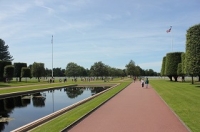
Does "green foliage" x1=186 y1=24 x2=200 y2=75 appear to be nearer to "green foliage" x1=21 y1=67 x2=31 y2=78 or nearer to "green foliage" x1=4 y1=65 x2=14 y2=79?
"green foliage" x1=4 y1=65 x2=14 y2=79

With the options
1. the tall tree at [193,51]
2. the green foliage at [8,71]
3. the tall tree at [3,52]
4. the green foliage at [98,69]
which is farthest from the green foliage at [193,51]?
the tall tree at [3,52]

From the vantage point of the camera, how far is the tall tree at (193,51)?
35.6 meters

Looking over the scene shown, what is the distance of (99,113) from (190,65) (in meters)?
27.7

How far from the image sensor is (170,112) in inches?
515

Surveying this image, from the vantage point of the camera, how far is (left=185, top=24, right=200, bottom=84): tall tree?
35594mm

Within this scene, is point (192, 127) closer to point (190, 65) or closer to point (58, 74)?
point (190, 65)

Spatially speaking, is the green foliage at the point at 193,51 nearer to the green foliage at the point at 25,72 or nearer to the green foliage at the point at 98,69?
Answer: the green foliage at the point at 25,72

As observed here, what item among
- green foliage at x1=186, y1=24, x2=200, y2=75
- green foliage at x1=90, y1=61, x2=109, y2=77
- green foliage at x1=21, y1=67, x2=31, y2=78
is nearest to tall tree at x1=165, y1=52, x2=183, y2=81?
green foliage at x1=186, y1=24, x2=200, y2=75

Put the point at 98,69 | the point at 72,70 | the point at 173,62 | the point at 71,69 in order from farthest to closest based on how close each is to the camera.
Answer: the point at 71,69, the point at 72,70, the point at 98,69, the point at 173,62

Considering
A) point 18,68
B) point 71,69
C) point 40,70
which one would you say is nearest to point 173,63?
point 40,70

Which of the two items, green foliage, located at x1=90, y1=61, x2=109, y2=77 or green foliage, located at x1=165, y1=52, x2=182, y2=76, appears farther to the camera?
green foliage, located at x1=90, y1=61, x2=109, y2=77

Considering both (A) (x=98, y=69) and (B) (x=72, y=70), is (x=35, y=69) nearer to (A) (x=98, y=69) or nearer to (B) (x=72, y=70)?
(A) (x=98, y=69)

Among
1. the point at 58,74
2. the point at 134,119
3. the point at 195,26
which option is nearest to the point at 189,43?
the point at 195,26

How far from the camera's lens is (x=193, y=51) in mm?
36312
